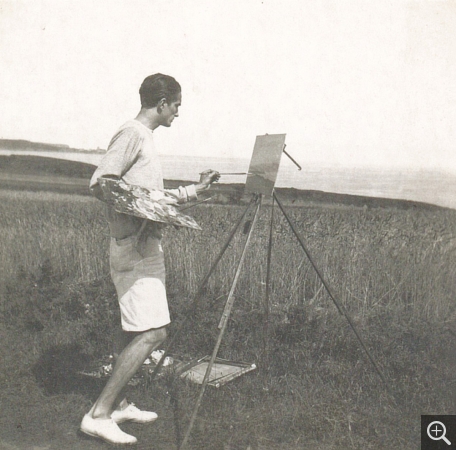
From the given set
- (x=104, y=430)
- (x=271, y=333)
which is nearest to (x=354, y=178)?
(x=271, y=333)

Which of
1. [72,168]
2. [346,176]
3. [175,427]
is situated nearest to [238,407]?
[175,427]

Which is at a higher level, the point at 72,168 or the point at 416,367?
the point at 72,168

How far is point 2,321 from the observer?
5.12m

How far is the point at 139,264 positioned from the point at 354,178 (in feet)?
18.9

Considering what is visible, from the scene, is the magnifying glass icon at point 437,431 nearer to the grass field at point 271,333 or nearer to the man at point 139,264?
the grass field at point 271,333

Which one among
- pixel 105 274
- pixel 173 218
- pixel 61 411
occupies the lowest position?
pixel 61 411

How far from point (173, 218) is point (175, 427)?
152 centimetres

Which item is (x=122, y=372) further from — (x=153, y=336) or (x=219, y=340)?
(x=219, y=340)

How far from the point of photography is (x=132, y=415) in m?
3.24

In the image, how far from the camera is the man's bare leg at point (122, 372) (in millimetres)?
2848

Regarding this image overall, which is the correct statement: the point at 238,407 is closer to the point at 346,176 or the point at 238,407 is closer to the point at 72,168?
the point at 346,176

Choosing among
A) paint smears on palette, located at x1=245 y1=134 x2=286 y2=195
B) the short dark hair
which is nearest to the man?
the short dark hair

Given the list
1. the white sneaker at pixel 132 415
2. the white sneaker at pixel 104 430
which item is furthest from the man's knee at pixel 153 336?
the white sneaker at pixel 132 415

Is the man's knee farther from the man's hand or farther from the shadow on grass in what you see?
the shadow on grass
